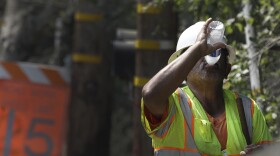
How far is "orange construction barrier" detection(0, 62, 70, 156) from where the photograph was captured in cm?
1074

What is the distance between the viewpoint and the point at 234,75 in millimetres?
6867

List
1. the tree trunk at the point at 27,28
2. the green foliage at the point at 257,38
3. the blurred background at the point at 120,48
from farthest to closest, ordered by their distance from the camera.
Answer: the tree trunk at the point at 27,28
the blurred background at the point at 120,48
the green foliage at the point at 257,38

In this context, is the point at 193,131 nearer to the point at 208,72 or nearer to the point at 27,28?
the point at 208,72

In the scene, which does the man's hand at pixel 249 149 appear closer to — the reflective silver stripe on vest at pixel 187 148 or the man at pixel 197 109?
the man at pixel 197 109

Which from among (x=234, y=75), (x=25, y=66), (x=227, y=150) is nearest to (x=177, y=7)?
(x=234, y=75)

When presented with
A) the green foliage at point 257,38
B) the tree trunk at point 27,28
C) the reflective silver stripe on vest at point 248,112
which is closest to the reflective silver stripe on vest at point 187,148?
the reflective silver stripe on vest at point 248,112

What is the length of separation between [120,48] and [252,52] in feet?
14.3

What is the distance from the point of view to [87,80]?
1144 centimetres

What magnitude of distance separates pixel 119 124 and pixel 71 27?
4.96ft

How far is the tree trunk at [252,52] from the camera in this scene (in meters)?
6.82

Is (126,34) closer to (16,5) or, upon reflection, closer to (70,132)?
(70,132)

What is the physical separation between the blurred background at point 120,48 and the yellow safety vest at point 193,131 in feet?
4.84

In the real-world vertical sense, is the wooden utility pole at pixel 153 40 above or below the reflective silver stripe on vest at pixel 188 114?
above

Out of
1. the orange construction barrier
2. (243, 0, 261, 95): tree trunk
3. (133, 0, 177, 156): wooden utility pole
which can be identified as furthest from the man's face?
the orange construction barrier
